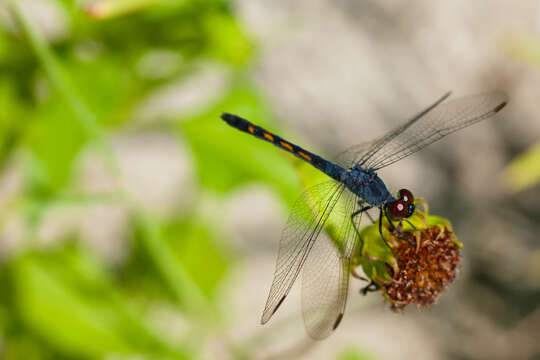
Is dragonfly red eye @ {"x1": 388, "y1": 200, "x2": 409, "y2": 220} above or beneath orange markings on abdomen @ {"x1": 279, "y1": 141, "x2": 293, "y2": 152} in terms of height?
beneath

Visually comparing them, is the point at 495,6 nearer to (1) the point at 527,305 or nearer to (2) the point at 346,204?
(1) the point at 527,305

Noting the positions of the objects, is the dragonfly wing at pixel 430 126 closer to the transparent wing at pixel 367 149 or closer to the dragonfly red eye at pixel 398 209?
the transparent wing at pixel 367 149

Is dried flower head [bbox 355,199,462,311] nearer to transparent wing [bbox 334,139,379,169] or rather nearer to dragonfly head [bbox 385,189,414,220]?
dragonfly head [bbox 385,189,414,220]

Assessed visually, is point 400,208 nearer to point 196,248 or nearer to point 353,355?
point 353,355

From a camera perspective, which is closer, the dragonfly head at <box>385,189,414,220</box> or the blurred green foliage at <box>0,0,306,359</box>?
the dragonfly head at <box>385,189,414,220</box>

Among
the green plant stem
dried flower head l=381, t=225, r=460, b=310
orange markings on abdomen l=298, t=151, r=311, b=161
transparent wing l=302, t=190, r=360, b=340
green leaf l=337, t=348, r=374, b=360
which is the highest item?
the green plant stem

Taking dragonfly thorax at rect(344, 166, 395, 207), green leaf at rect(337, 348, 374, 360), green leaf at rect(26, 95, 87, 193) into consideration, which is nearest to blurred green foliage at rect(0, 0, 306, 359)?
green leaf at rect(26, 95, 87, 193)

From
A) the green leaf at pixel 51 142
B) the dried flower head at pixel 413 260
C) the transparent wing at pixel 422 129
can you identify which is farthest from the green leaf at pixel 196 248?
the dried flower head at pixel 413 260

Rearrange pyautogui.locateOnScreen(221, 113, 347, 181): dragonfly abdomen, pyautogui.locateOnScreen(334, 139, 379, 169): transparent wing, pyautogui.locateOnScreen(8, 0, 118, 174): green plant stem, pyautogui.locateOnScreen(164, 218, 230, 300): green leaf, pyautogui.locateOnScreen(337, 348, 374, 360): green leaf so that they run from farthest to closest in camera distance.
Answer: pyautogui.locateOnScreen(164, 218, 230, 300): green leaf
pyautogui.locateOnScreen(337, 348, 374, 360): green leaf
pyautogui.locateOnScreen(334, 139, 379, 169): transparent wing
pyautogui.locateOnScreen(221, 113, 347, 181): dragonfly abdomen
pyautogui.locateOnScreen(8, 0, 118, 174): green plant stem

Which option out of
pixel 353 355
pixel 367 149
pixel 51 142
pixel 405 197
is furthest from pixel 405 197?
pixel 51 142
